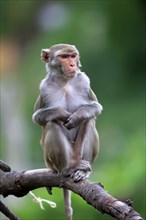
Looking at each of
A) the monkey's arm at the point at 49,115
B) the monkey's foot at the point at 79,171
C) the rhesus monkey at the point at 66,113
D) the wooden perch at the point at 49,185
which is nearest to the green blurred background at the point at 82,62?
the rhesus monkey at the point at 66,113

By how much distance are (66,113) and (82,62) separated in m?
17.0

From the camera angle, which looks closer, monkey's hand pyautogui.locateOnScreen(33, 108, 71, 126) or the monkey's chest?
monkey's hand pyautogui.locateOnScreen(33, 108, 71, 126)

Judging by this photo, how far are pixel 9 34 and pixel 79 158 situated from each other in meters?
27.0

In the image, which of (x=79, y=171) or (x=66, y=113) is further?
(x=66, y=113)

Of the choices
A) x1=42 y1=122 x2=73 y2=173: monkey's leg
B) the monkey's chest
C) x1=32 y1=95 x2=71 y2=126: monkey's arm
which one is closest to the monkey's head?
the monkey's chest

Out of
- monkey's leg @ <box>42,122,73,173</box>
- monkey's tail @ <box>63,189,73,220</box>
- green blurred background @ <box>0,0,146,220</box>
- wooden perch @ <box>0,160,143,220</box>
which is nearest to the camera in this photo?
wooden perch @ <box>0,160,143,220</box>

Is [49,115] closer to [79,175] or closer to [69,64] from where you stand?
[69,64]

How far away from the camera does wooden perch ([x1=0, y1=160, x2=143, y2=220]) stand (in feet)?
21.2

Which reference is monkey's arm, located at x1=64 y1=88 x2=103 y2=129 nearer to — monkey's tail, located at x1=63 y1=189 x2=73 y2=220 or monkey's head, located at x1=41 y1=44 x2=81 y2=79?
monkey's head, located at x1=41 y1=44 x2=81 y2=79

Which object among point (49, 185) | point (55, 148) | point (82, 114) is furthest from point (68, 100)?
point (49, 185)

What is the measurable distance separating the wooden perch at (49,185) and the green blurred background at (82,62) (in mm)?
9012

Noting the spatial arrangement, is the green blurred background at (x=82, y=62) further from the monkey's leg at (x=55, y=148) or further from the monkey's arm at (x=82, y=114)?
the monkey's arm at (x=82, y=114)

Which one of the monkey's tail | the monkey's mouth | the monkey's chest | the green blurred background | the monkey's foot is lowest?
the green blurred background

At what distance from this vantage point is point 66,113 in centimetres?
784
